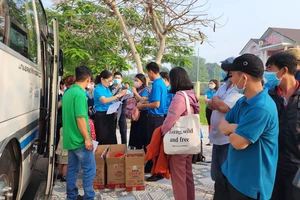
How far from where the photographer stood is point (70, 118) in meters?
3.06

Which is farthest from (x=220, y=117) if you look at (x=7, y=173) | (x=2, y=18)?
(x=2, y=18)

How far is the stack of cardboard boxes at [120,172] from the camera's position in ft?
12.3

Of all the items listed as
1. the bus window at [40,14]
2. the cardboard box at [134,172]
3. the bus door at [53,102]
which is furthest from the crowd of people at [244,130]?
the bus window at [40,14]

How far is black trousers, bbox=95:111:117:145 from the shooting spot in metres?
4.88

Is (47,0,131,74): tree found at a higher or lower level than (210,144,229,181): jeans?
higher

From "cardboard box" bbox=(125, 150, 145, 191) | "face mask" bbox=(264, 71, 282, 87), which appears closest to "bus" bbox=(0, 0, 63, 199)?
"cardboard box" bbox=(125, 150, 145, 191)

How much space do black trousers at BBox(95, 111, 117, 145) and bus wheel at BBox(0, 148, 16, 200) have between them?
7.69ft

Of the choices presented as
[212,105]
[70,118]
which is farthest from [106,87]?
[212,105]

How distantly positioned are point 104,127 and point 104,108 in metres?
0.35

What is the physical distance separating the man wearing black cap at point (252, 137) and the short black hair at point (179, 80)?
3.83ft

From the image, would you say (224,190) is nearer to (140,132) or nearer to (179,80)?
(179,80)

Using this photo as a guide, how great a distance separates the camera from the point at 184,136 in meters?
2.99

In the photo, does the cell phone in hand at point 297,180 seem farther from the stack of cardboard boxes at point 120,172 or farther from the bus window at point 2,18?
the bus window at point 2,18

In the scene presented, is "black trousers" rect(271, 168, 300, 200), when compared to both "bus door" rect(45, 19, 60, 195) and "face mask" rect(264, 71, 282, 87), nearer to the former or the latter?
"face mask" rect(264, 71, 282, 87)
